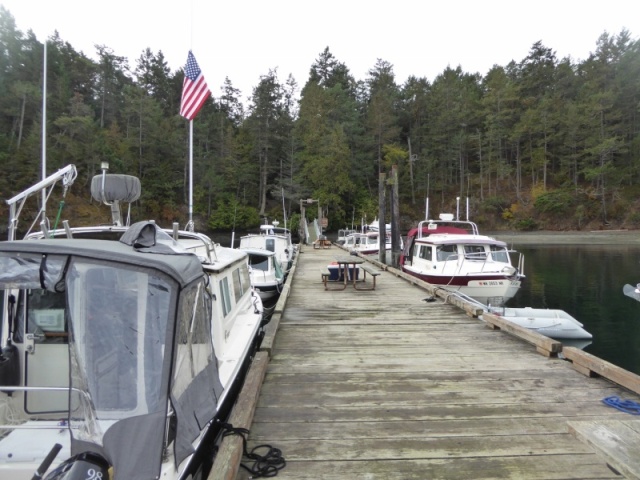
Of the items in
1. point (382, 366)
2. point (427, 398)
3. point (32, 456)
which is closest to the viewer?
point (32, 456)

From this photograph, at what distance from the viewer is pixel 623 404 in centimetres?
405

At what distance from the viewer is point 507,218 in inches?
2228

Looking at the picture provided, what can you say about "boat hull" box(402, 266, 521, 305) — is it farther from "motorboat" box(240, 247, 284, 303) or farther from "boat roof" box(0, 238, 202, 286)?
"boat roof" box(0, 238, 202, 286)

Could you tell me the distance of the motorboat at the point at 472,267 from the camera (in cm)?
1325

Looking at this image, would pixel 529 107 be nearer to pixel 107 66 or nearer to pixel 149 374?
pixel 107 66

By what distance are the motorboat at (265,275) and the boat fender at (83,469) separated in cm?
1109

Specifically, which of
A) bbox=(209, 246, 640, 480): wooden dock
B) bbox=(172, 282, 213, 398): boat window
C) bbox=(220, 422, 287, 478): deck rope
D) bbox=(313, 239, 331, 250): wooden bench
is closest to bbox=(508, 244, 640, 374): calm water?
bbox=(209, 246, 640, 480): wooden dock

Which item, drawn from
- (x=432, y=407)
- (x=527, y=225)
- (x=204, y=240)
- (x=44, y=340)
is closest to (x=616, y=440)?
(x=432, y=407)

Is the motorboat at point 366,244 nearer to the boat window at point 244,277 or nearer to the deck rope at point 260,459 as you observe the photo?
the boat window at point 244,277

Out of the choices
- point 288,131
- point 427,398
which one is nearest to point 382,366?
point 427,398

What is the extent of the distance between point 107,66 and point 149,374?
7355 cm

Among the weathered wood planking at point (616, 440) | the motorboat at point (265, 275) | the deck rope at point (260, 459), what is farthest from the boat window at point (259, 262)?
the weathered wood planking at point (616, 440)

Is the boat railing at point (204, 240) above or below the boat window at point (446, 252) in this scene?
above

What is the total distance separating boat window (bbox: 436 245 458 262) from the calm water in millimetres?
4221
